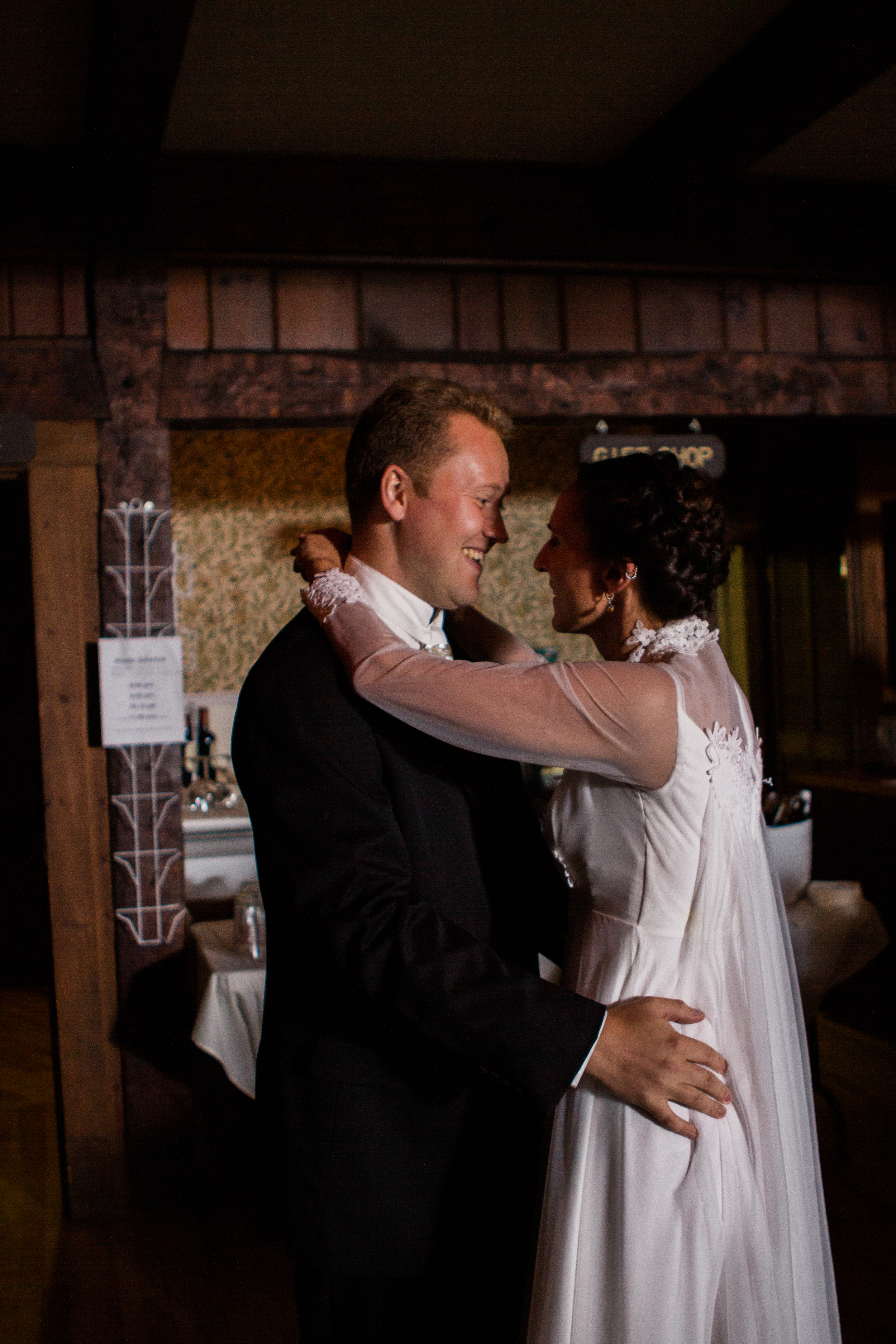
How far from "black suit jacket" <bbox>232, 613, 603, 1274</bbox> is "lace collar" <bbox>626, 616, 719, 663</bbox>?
283 millimetres

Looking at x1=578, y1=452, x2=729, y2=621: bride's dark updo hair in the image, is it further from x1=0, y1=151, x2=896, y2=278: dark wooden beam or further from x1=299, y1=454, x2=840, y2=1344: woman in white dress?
x1=0, y1=151, x2=896, y2=278: dark wooden beam

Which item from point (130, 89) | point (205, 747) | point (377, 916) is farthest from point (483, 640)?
point (205, 747)

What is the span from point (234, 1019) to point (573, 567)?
1.89 m

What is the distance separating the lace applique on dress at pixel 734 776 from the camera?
5.14 ft

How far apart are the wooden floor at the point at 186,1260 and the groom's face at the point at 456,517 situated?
2.02 m

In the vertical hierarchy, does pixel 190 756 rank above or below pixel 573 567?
below

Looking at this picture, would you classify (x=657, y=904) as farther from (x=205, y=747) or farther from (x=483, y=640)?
(x=205, y=747)

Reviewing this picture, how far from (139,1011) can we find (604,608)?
232 centimetres

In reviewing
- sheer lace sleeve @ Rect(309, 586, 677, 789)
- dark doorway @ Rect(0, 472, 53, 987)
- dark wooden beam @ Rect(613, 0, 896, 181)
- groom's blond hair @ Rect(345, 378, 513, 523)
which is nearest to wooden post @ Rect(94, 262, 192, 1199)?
dark wooden beam @ Rect(613, 0, 896, 181)

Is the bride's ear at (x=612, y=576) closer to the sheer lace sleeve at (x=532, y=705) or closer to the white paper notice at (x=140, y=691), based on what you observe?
the sheer lace sleeve at (x=532, y=705)

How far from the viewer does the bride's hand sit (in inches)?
Result: 68.7

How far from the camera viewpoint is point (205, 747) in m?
6.04

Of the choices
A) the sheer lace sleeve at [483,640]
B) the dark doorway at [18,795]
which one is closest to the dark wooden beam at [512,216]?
the sheer lace sleeve at [483,640]

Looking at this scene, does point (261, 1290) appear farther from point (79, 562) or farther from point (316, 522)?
point (316, 522)
